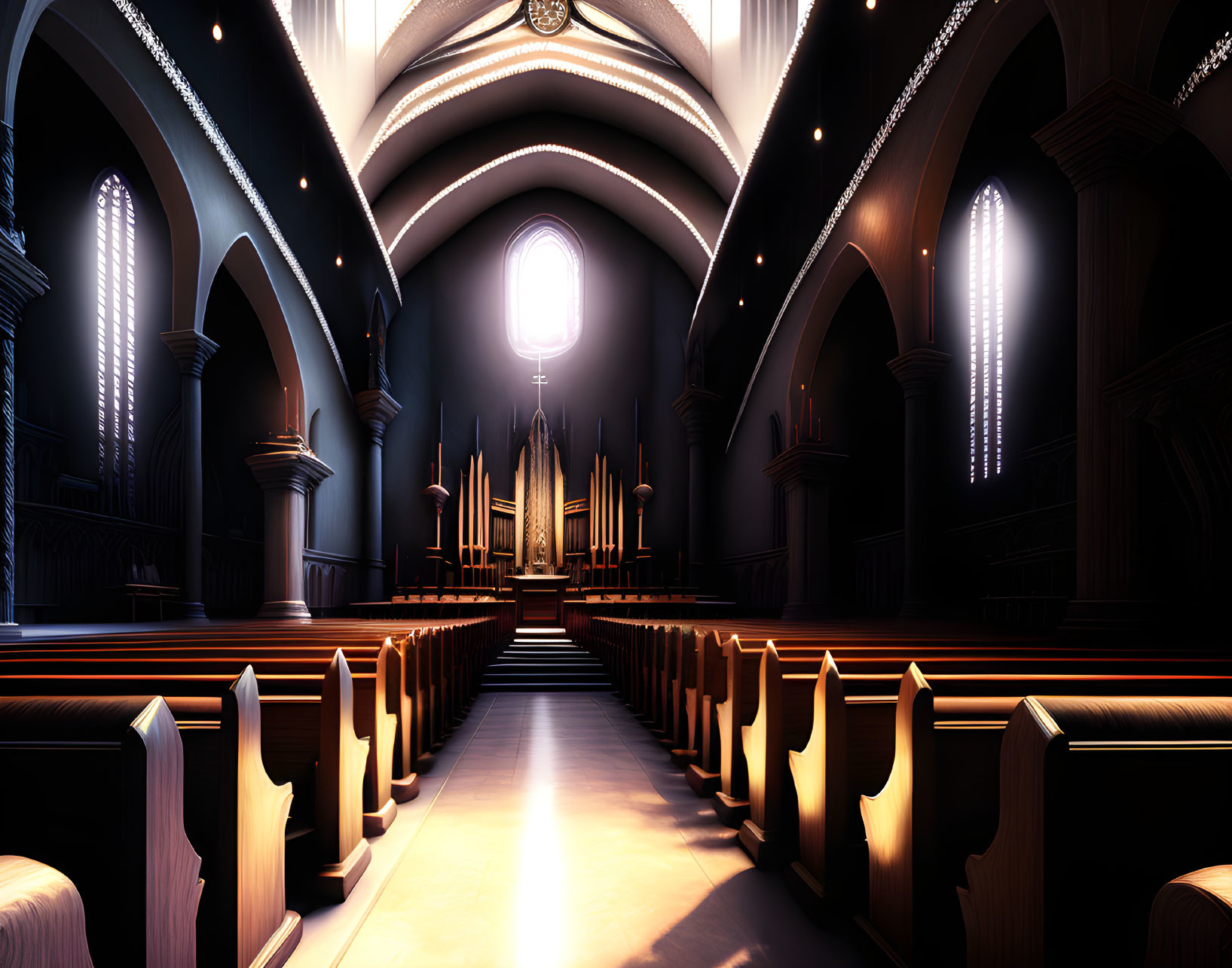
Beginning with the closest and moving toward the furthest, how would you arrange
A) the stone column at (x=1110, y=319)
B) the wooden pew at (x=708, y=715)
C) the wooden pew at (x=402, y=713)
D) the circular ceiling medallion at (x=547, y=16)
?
the wooden pew at (x=402, y=713) → the wooden pew at (x=708, y=715) → the stone column at (x=1110, y=319) → the circular ceiling medallion at (x=547, y=16)

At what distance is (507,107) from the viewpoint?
14523 mm

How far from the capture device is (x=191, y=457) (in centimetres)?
725

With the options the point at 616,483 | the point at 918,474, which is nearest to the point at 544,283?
the point at 616,483

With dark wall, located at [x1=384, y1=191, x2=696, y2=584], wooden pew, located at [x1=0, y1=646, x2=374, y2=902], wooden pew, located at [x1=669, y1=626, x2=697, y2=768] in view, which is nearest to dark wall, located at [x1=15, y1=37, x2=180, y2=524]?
dark wall, located at [x1=384, y1=191, x2=696, y2=584]

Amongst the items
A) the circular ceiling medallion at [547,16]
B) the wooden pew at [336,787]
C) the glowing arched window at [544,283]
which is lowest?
the wooden pew at [336,787]

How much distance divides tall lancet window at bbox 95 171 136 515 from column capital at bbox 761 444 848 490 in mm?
7299

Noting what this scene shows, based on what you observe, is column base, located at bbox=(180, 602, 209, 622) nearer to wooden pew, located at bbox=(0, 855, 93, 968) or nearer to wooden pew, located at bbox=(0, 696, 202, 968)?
wooden pew, located at bbox=(0, 696, 202, 968)

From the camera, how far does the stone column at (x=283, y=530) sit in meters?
8.10

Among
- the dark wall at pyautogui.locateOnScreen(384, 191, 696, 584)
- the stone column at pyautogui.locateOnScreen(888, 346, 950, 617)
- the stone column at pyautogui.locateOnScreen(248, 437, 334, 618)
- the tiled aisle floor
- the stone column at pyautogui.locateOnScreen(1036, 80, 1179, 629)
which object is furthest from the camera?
the dark wall at pyautogui.locateOnScreen(384, 191, 696, 584)

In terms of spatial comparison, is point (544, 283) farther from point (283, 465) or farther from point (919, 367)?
point (919, 367)

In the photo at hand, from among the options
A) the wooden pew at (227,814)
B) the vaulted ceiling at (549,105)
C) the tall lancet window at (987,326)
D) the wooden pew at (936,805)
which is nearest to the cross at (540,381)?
the vaulted ceiling at (549,105)

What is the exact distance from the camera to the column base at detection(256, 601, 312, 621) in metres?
8.17

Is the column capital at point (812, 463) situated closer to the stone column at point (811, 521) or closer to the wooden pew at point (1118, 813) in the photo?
the stone column at point (811, 521)

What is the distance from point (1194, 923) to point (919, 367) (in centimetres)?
623
